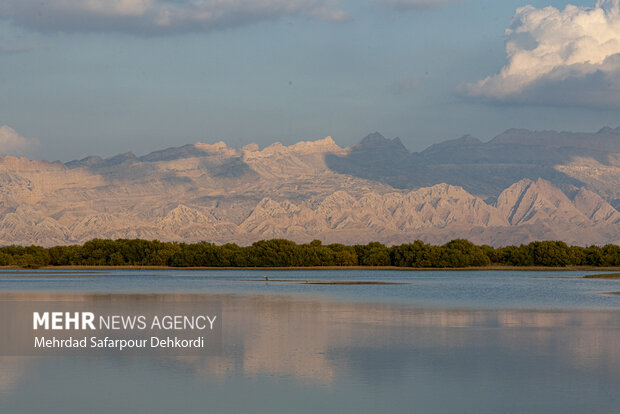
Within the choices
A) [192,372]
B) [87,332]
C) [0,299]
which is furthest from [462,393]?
[0,299]

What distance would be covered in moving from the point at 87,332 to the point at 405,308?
1046 inches

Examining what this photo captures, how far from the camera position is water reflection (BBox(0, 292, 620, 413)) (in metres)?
26.1

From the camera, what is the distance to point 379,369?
1259 inches

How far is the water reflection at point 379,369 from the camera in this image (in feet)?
85.5

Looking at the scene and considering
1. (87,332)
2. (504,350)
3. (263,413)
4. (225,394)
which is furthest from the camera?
(87,332)

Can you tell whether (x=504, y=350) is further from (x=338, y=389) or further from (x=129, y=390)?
(x=129, y=390)

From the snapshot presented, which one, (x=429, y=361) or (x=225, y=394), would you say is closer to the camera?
(x=225, y=394)

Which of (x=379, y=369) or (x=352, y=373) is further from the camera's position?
(x=379, y=369)

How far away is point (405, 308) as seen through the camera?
2480 inches

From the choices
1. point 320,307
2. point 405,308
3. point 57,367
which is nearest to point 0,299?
point 320,307

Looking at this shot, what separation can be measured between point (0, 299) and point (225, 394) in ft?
166

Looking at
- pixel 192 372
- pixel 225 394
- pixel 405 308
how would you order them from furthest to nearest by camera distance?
pixel 405 308
pixel 192 372
pixel 225 394

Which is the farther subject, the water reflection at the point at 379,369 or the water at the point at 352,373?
the water reflection at the point at 379,369

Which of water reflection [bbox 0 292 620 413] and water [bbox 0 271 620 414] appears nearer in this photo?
water [bbox 0 271 620 414]
